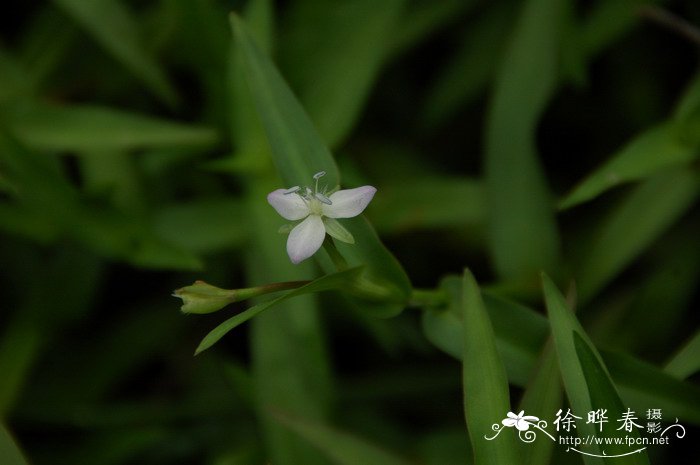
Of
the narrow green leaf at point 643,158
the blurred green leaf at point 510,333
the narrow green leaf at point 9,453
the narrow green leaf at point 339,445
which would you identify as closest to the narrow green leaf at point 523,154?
the narrow green leaf at point 643,158

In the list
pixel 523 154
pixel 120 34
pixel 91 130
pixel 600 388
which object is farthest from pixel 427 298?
pixel 120 34

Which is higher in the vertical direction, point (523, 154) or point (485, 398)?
A: point (523, 154)

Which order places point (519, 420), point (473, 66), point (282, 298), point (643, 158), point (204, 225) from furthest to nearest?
point (473, 66) < point (204, 225) < point (643, 158) < point (519, 420) < point (282, 298)

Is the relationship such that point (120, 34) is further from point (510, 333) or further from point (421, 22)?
point (510, 333)

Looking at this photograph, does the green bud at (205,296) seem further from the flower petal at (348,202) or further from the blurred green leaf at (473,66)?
the blurred green leaf at (473,66)

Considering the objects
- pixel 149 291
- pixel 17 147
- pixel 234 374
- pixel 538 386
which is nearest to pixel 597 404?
pixel 538 386

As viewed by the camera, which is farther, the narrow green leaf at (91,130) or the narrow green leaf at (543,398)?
the narrow green leaf at (91,130)

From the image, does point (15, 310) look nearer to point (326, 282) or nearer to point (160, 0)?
point (160, 0)
